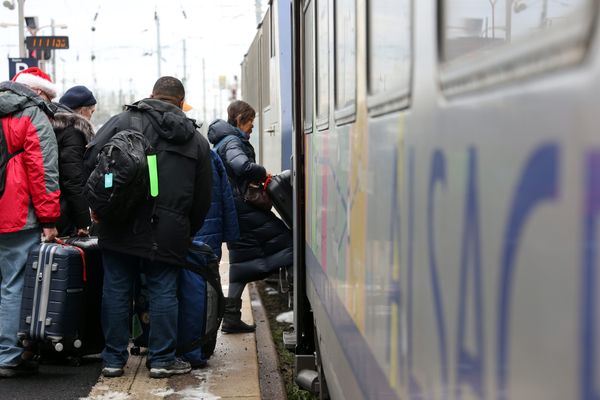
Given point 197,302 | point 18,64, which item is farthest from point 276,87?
point 18,64

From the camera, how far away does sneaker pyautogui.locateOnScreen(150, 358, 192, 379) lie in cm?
585

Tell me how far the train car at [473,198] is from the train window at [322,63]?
2.74 feet

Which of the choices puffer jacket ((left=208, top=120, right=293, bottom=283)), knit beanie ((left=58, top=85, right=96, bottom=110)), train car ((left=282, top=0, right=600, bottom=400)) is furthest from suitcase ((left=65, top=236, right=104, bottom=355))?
train car ((left=282, top=0, right=600, bottom=400))

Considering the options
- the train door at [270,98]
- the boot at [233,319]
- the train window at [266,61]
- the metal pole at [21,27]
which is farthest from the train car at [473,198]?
the metal pole at [21,27]

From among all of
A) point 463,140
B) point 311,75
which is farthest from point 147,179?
point 463,140

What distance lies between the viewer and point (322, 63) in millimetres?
4004

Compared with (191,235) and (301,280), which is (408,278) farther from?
(191,235)

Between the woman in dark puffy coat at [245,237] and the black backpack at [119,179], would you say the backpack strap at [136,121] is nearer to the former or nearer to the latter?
the black backpack at [119,179]

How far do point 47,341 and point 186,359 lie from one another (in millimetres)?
882

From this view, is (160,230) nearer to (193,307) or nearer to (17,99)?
(193,307)

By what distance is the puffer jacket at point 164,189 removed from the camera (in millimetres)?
5578

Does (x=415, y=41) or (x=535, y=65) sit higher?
(x=415, y=41)

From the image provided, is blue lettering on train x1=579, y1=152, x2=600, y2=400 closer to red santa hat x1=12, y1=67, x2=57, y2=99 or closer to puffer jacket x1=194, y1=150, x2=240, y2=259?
red santa hat x1=12, y1=67, x2=57, y2=99

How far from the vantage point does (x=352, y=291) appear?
2.88m
